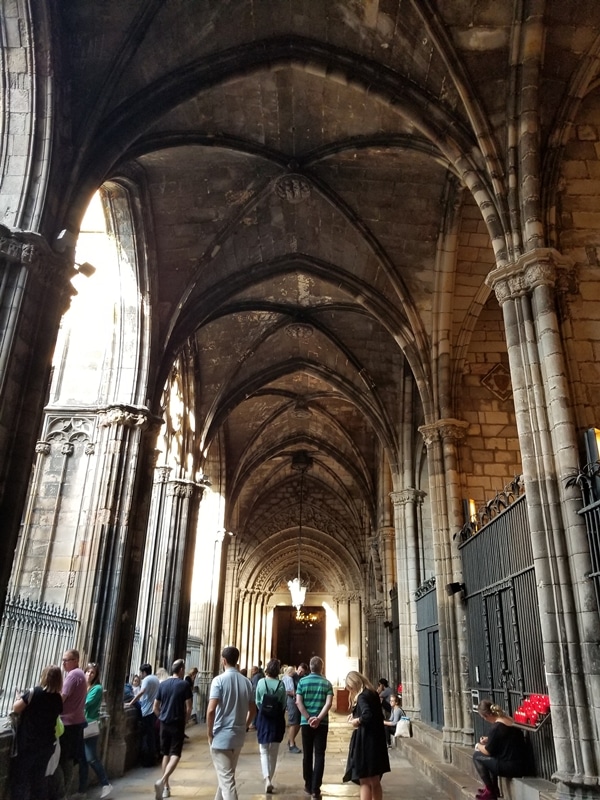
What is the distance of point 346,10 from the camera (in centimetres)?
835

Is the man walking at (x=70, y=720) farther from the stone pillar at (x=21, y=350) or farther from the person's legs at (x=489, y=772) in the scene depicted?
the person's legs at (x=489, y=772)

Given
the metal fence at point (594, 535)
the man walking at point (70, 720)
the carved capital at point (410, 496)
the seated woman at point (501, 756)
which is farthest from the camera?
the carved capital at point (410, 496)

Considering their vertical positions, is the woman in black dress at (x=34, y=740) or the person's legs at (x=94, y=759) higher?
the woman in black dress at (x=34, y=740)

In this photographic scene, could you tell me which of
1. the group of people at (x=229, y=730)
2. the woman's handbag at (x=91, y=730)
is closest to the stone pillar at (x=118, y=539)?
the woman's handbag at (x=91, y=730)

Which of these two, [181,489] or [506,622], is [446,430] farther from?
[181,489]

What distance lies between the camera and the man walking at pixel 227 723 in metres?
5.01

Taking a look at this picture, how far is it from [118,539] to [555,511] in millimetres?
6904

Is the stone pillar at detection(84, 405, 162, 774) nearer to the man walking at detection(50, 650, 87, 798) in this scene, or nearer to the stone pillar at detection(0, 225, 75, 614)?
the man walking at detection(50, 650, 87, 798)

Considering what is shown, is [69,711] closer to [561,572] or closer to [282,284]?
[561,572]

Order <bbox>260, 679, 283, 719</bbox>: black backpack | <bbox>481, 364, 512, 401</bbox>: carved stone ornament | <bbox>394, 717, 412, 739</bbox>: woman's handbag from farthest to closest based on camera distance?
<bbox>481, 364, 512, 401</bbox>: carved stone ornament → <bbox>394, 717, 412, 739</bbox>: woman's handbag → <bbox>260, 679, 283, 719</bbox>: black backpack

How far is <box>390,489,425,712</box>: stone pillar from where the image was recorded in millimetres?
14188

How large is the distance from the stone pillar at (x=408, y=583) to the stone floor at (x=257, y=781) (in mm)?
2833

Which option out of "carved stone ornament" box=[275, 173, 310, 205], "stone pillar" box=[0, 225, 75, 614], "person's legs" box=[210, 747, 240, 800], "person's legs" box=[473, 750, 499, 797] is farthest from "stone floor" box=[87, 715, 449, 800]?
"carved stone ornament" box=[275, 173, 310, 205]

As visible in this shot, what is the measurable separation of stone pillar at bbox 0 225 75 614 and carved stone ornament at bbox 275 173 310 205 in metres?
5.39
